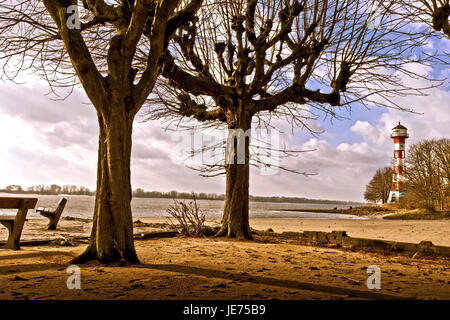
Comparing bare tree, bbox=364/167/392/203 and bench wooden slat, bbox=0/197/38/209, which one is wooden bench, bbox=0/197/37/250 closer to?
bench wooden slat, bbox=0/197/38/209

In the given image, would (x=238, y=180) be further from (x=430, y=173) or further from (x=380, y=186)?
(x=380, y=186)

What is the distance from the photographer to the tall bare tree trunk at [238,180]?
32.4 feet

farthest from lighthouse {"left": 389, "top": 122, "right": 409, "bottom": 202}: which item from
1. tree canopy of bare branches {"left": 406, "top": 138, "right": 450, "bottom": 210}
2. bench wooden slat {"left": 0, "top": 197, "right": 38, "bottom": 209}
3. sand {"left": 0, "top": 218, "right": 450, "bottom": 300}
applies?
bench wooden slat {"left": 0, "top": 197, "right": 38, "bottom": 209}

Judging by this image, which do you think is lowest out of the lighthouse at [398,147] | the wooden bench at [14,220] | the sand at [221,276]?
the sand at [221,276]

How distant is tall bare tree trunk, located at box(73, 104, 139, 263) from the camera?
5.34 meters

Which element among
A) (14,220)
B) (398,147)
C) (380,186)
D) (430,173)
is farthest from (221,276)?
(380,186)

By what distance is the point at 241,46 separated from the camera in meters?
9.91

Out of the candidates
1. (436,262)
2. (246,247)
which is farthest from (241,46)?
(436,262)

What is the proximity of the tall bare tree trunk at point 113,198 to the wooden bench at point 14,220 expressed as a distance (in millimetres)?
2461

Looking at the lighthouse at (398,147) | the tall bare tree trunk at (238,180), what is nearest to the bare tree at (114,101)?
the tall bare tree trunk at (238,180)

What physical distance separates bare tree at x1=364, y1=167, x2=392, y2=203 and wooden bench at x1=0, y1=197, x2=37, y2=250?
238ft

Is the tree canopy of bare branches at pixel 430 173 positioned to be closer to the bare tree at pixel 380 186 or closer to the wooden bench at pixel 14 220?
the bare tree at pixel 380 186
